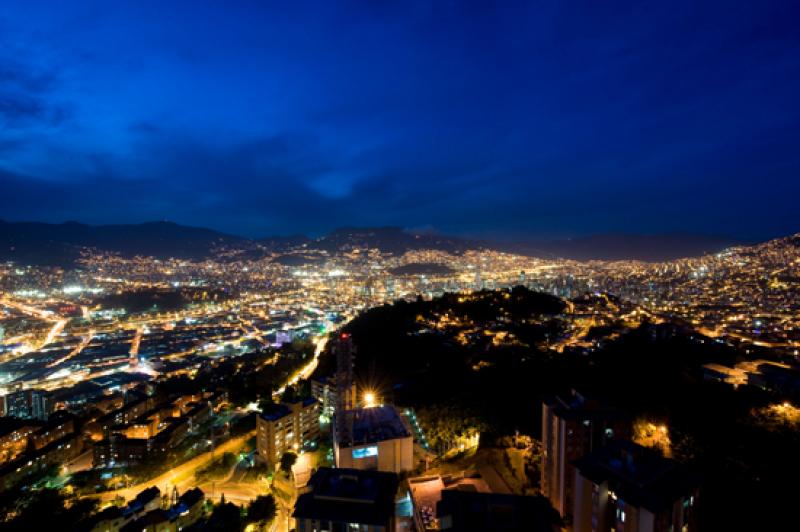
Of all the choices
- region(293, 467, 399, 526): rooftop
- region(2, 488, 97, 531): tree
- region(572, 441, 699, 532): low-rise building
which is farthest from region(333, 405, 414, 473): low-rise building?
region(2, 488, 97, 531): tree

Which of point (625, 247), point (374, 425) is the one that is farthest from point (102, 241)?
point (625, 247)

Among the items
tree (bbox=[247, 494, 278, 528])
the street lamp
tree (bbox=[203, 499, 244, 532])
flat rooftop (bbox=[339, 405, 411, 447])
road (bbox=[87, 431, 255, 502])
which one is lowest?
road (bbox=[87, 431, 255, 502])

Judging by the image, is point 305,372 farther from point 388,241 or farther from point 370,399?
point 388,241

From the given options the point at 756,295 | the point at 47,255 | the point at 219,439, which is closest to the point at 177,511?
the point at 219,439

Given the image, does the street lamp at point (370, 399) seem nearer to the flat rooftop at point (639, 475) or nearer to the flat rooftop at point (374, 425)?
the flat rooftop at point (374, 425)

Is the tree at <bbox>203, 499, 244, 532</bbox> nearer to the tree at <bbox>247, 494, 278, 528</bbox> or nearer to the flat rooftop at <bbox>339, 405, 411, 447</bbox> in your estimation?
the tree at <bbox>247, 494, 278, 528</bbox>

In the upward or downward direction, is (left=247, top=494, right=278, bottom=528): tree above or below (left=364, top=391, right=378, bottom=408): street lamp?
below
